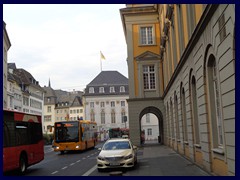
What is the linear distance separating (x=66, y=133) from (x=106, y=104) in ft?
210

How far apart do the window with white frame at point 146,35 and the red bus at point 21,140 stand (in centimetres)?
2274

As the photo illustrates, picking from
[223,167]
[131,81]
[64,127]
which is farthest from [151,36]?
[223,167]

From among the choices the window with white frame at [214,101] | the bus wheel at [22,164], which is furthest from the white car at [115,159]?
the window with white frame at [214,101]

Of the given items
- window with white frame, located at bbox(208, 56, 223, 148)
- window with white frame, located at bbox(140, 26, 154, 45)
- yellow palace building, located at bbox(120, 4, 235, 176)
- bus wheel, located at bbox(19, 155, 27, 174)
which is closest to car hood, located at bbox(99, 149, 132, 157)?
yellow palace building, located at bbox(120, 4, 235, 176)

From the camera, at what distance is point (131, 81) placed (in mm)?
38594

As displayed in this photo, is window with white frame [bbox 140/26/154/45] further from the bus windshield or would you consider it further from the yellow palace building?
the bus windshield

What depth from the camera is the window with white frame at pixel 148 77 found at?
39031 mm

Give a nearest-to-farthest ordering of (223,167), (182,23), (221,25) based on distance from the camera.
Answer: (221,25) < (223,167) < (182,23)

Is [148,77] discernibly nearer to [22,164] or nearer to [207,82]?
[22,164]

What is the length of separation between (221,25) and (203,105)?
4514 millimetres

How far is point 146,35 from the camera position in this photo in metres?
40.1

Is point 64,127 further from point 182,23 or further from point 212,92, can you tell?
point 212,92

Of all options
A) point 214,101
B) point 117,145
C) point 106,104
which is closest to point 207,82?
point 214,101

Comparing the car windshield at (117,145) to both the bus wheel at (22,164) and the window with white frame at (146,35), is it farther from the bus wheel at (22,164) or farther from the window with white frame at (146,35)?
the window with white frame at (146,35)
